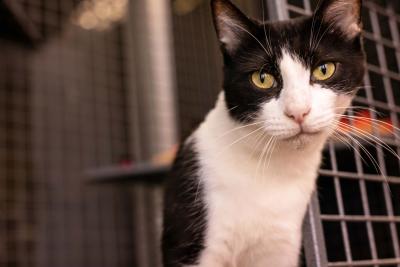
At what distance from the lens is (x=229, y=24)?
100cm

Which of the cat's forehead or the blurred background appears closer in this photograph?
the cat's forehead

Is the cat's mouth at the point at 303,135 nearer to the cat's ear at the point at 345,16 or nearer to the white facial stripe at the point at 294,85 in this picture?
the white facial stripe at the point at 294,85

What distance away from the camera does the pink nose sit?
2.73 feet

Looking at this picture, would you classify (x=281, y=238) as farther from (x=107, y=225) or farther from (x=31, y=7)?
(x=31, y=7)

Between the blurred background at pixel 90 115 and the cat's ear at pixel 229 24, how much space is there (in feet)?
2.95

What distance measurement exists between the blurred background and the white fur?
0.94 meters

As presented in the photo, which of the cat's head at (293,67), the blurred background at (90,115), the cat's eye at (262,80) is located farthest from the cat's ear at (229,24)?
the blurred background at (90,115)

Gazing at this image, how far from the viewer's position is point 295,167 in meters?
1.02

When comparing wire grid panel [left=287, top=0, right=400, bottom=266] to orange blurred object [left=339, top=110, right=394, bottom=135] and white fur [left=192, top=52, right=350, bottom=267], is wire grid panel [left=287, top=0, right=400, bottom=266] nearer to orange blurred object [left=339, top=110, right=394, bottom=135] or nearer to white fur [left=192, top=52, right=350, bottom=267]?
orange blurred object [left=339, top=110, right=394, bottom=135]

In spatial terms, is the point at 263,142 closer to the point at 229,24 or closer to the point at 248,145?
the point at 248,145

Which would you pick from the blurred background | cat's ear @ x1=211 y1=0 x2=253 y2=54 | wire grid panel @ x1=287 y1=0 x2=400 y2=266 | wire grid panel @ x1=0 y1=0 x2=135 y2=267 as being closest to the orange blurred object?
wire grid panel @ x1=287 y1=0 x2=400 y2=266

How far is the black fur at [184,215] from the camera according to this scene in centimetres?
98

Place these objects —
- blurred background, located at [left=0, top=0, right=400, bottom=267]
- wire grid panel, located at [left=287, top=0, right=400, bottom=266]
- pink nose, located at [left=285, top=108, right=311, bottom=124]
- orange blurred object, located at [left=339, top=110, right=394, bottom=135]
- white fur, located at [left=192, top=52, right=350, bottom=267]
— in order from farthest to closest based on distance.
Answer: blurred background, located at [left=0, top=0, right=400, bottom=267] → wire grid panel, located at [left=287, top=0, right=400, bottom=266] → orange blurred object, located at [left=339, top=110, right=394, bottom=135] → white fur, located at [left=192, top=52, right=350, bottom=267] → pink nose, located at [left=285, top=108, right=311, bottom=124]

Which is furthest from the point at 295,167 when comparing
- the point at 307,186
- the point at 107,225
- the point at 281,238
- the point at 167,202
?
the point at 107,225
